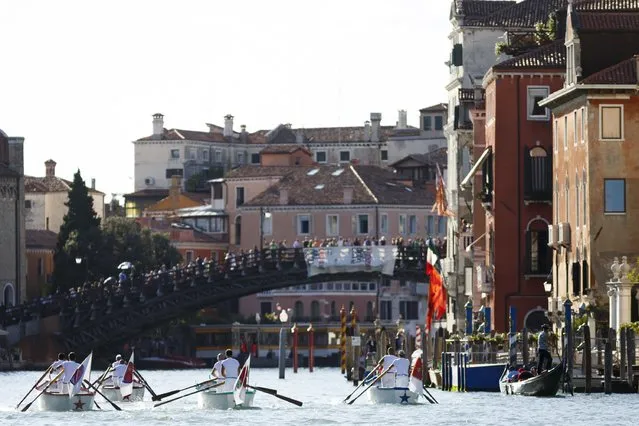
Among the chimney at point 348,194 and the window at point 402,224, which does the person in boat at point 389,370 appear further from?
the chimney at point 348,194

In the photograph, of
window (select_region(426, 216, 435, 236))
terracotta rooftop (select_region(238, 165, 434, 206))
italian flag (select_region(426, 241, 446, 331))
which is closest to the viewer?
italian flag (select_region(426, 241, 446, 331))

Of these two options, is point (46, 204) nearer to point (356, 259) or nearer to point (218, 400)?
point (356, 259)

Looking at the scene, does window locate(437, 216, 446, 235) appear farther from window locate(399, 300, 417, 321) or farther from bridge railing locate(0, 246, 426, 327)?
bridge railing locate(0, 246, 426, 327)

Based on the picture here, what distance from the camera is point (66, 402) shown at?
7919cm

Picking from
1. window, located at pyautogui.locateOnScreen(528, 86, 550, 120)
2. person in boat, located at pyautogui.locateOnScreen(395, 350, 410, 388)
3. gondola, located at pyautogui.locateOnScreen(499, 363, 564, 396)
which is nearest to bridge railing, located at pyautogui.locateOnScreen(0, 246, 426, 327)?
window, located at pyautogui.locateOnScreen(528, 86, 550, 120)

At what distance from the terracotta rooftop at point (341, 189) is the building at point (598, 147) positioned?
83.7 m

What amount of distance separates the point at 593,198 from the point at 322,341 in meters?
78.5

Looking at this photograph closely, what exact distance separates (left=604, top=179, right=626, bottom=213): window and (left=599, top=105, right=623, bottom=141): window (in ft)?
4.24

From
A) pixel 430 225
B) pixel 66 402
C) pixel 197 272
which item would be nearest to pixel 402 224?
pixel 430 225

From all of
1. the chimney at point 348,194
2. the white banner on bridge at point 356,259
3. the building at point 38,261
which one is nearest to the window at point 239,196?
the chimney at point 348,194

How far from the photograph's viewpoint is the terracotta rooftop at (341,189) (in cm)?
17900

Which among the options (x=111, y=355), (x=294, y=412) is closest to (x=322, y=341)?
(x=111, y=355)

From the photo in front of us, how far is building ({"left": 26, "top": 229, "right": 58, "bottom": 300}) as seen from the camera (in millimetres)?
174250

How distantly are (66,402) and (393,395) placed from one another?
8263mm
